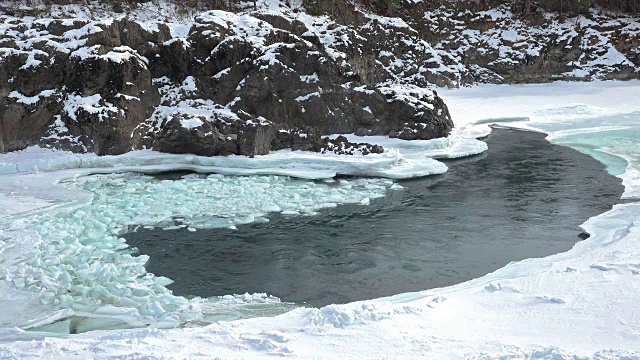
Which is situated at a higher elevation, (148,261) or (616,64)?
(616,64)

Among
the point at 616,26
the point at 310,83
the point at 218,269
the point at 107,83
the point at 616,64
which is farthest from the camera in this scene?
the point at 616,26

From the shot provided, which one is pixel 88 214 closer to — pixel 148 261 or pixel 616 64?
pixel 148 261

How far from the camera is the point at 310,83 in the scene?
18.8 m

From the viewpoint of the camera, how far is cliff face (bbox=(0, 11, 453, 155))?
55.5 feet

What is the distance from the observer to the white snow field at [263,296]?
5.82 meters

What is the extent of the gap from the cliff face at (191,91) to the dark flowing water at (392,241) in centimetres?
477

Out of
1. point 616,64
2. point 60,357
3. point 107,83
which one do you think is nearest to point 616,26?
point 616,64

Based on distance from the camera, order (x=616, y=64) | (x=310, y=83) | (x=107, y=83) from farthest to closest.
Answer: (x=616, y=64)
(x=310, y=83)
(x=107, y=83)

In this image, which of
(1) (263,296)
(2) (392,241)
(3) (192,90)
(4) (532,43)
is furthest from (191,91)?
(4) (532,43)

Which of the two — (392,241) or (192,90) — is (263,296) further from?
(192,90)

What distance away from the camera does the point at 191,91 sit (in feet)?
60.6

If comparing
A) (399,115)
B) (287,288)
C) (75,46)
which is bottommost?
(287,288)

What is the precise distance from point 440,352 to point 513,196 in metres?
8.45

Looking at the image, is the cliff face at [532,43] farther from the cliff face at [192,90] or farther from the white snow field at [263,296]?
the white snow field at [263,296]
